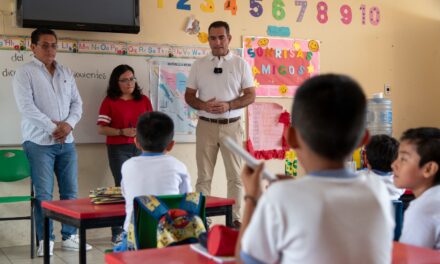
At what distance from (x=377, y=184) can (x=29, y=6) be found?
433 centimetres

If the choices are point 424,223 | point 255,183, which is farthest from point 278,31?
point 255,183

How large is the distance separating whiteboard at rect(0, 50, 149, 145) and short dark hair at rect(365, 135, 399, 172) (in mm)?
2854

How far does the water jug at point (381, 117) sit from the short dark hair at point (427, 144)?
14.9 feet

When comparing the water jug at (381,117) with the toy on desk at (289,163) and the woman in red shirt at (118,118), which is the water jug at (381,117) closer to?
the toy on desk at (289,163)

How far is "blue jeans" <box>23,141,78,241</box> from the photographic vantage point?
455cm

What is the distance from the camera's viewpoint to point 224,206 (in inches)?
115

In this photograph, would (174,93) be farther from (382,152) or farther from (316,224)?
(316,224)

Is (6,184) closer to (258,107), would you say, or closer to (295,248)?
(258,107)

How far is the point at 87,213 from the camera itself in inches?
97.8

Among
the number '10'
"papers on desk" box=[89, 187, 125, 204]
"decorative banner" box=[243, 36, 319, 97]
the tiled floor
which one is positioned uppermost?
the number '10'

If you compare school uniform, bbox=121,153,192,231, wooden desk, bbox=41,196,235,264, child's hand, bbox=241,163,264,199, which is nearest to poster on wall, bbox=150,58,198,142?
wooden desk, bbox=41,196,235,264

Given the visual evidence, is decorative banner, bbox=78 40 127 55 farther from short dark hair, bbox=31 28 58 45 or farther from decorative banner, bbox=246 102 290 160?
decorative banner, bbox=246 102 290 160

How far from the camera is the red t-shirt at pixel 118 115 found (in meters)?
5.06

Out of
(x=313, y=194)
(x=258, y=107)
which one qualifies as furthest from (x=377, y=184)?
(x=258, y=107)
